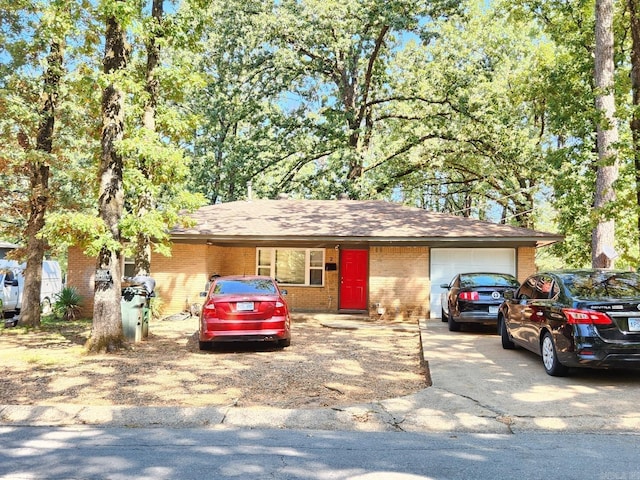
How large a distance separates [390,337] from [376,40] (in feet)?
53.5

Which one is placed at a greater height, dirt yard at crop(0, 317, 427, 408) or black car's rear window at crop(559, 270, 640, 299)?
black car's rear window at crop(559, 270, 640, 299)

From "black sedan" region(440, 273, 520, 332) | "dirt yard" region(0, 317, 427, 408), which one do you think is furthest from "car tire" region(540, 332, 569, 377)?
"black sedan" region(440, 273, 520, 332)

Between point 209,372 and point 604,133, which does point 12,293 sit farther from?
point 604,133

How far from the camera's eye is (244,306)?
10.4 meters

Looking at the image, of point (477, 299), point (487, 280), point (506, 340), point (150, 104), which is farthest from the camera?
point (487, 280)

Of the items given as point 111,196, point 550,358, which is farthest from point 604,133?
point 111,196

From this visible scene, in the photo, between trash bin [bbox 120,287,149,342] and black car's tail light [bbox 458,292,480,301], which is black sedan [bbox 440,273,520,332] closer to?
black car's tail light [bbox 458,292,480,301]

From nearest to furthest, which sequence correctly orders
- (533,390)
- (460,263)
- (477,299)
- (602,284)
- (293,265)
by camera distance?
(533,390)
(602,284)
(477,299)
(460,263)
(293,265)

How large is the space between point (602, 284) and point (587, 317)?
977mm

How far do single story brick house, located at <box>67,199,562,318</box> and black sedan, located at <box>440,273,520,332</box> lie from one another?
3.14 meters

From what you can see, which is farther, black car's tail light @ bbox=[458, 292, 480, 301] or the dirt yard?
black car's tail light @ bbox=[458, 292, 480, 301]

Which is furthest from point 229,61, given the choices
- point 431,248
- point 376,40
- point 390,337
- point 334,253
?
point 390,337

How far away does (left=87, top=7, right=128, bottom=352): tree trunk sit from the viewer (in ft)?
34.8

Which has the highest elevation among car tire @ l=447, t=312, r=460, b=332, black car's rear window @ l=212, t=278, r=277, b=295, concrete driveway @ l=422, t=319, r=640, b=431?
black car's rear window @ l=212, t=278, r=277, b=295
